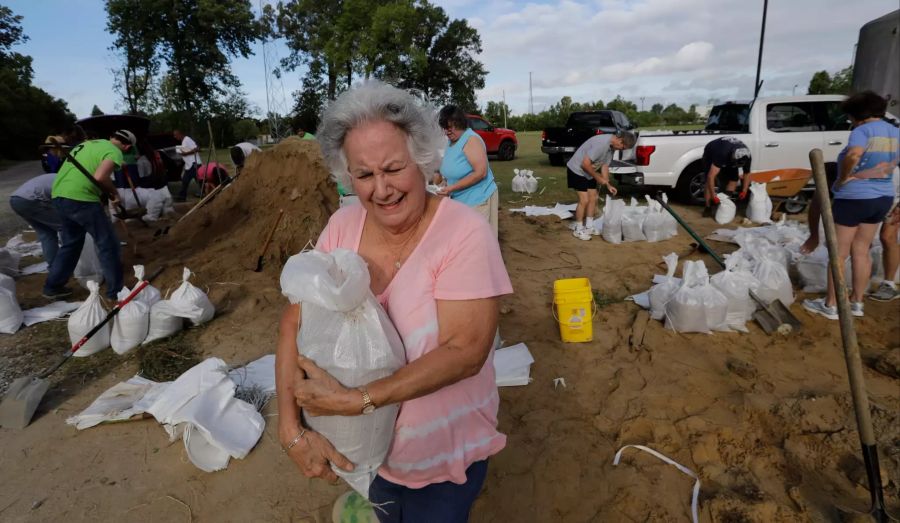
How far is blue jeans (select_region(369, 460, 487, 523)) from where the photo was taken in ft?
4.60

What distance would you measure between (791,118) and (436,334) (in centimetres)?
964

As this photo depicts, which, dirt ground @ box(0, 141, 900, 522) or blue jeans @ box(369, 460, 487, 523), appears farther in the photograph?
dirt ground @ box(0, 141, 900, 522)

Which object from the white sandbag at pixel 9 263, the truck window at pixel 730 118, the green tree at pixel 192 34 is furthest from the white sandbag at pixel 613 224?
the green tree at pixel 192 34

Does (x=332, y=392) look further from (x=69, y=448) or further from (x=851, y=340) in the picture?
(x=69, y=448)

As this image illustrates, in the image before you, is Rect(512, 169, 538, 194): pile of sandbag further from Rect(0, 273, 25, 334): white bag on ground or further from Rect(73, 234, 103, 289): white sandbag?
Rect(0, 273, 25, 334): white bag on ground

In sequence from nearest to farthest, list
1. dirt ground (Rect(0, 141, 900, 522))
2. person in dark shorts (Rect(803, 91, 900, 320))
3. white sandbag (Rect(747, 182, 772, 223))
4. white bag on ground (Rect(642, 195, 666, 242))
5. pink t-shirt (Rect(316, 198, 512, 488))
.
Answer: pink t-shirt (Rect(316, 198, 512, 488)), dirt ground (Rect(0, 141, 900, 522)), person in dark shorts (Rect(803, 91, 900, 320)), white bag on ground (Rect(642, 195, 666, 242)), white sandbag (Rect(747, 182, 772, 223))

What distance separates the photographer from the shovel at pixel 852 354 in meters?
2.07

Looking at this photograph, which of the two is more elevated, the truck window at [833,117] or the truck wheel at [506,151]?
the truck window at [833,117]

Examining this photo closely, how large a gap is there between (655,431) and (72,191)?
226 inches

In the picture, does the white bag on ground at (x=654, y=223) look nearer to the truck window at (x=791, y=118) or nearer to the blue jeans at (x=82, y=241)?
the truck window at (x=791, y=118)

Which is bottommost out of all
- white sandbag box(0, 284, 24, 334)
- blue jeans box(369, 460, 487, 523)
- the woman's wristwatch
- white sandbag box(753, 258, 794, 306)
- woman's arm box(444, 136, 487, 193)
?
white sandbag box(0, 284, 24, 334)

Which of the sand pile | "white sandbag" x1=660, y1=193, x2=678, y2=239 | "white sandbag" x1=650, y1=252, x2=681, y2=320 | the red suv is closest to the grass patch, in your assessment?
the sand pile

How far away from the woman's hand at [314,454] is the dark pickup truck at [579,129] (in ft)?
42.9

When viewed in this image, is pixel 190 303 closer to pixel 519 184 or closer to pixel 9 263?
pixel 9 263
